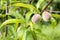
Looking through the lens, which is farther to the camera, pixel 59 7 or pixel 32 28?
pixel 59 7

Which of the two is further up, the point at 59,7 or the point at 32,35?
the point at 32,35

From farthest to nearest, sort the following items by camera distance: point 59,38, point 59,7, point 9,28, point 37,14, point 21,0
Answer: point 59,7 → point 59,38 → point 21,0 → point 9,28 → point 37,14

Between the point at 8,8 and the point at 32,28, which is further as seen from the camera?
the point at 8,8

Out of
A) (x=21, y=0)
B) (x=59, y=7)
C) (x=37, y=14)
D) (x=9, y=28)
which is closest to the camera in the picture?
(x=37, y=14)

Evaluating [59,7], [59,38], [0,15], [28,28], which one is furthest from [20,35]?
[59,7]

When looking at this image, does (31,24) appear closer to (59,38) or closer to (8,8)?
(8,8)

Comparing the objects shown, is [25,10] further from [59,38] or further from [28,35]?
[59,38]

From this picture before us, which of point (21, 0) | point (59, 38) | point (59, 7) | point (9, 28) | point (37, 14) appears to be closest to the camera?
point (37, 14)

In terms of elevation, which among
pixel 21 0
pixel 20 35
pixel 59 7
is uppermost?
pixel 21 0

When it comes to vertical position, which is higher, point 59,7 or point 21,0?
point 21,0
